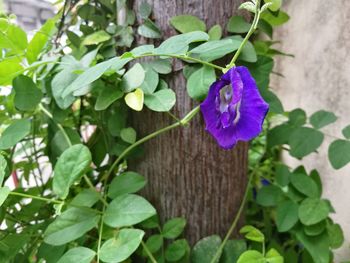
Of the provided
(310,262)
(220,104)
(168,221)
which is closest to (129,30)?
(220,104)

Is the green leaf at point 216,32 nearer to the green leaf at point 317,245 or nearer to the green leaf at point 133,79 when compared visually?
the green leaf at point 133,79

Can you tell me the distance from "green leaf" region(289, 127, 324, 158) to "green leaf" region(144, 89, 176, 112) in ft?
1.05

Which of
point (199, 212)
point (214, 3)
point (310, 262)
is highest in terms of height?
point (214, 3)

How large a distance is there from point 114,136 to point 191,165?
16cm

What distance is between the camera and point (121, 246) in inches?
19.5

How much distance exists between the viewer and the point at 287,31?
3.64 feet

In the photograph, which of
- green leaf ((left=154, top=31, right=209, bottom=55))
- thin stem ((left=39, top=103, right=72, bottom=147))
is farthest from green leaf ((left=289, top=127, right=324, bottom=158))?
thin stem ((left=39, top=103, right=72, bottom=147))

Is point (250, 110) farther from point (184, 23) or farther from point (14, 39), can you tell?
point (14, 39)

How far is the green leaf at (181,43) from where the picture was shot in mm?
496

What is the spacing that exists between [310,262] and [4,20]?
75 centimetres

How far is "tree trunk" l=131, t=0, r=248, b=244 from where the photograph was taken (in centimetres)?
60

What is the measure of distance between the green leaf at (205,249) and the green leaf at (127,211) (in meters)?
0.19

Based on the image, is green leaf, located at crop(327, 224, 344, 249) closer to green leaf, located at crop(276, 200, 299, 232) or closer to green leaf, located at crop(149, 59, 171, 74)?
green leaf, located at crop(276, 200, 299, 232)

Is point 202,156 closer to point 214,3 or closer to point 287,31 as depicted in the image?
point 214,3
